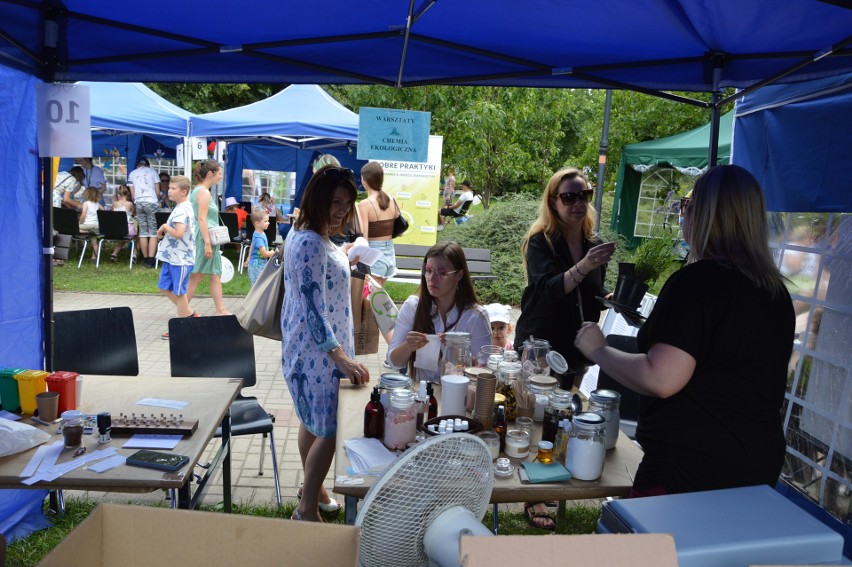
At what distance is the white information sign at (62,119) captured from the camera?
3074 mm

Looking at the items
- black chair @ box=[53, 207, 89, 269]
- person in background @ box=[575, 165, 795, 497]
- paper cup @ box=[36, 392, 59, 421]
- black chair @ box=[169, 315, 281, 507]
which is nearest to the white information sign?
black chair @ box=[169, 315, 281, 507]

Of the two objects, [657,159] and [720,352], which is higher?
Result: [657,159]

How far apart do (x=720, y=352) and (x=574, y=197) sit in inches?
62.1

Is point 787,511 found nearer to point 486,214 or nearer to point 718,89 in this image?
point 718,89

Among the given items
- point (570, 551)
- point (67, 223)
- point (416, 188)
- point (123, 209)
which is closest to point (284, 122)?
point (416, 188)

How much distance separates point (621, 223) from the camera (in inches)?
560

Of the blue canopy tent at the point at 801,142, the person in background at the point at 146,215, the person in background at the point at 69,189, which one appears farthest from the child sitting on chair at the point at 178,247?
the person in background at the point at 69,189

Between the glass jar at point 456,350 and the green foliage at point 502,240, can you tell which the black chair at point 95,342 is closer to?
the glass jar at point 456,350

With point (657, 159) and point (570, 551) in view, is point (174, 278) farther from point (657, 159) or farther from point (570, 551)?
point (657, 159)

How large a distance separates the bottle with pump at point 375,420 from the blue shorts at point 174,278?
485 cm

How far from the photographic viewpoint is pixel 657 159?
39.0 ft

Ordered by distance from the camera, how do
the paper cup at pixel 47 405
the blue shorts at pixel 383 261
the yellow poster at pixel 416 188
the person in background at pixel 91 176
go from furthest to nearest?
the person in background at pixel 91 176, the yellow poster at pixel 416 188, the blue shorts at pixel 383 261, the paper cup at pixel 47 405

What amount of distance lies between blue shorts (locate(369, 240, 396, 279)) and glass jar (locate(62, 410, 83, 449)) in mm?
3944

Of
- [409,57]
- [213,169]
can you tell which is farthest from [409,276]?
[409,57]
